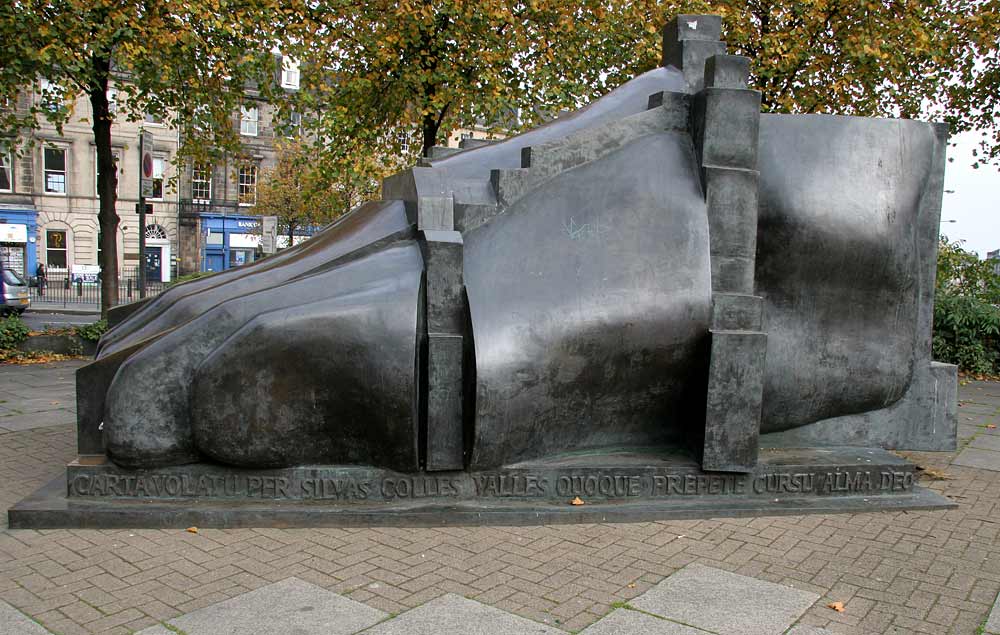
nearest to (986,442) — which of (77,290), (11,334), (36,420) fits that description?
(36,420)

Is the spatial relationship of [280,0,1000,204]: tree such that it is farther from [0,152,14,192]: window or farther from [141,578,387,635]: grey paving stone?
[0,152,14,192]: window

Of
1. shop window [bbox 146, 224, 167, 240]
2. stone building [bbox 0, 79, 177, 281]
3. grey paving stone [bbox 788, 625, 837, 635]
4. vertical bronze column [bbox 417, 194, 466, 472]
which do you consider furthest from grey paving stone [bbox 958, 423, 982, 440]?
shop window [bbox 146, 224, 167, 240]

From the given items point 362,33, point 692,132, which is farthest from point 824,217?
point 362,33

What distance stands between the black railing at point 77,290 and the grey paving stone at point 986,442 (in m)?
23.7

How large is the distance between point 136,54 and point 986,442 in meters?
11.8

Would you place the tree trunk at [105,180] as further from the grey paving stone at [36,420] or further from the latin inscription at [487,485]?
the latin inscription at [487,485]

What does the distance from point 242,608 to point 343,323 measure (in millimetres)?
1780

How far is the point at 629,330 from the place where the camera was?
211 inches

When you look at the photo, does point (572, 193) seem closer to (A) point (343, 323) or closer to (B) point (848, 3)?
(A) point (343, 323)

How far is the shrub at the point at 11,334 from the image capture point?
41.8 feet

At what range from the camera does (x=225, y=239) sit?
46812 mm

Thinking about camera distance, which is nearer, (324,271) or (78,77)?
A: (324,271)

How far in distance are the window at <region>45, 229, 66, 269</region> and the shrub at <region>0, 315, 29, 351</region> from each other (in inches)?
1243

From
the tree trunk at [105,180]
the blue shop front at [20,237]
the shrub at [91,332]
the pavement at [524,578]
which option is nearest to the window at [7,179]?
the blue shop front at [20,237]
